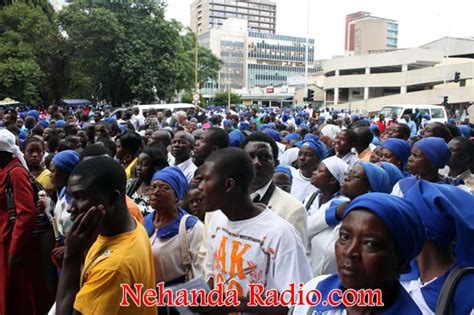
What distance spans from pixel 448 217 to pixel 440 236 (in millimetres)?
104

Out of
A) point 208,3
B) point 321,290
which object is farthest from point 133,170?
point 208,3

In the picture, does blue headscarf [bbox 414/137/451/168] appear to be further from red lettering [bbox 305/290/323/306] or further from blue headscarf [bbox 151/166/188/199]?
red lettering [bbox 305/290/323/306]

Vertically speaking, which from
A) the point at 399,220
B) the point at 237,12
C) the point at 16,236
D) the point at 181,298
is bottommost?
the point at 16,236

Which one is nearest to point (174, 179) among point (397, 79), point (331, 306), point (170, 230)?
point (170, 230)

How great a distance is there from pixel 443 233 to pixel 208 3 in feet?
533

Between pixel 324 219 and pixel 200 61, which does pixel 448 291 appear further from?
pixel 200 61

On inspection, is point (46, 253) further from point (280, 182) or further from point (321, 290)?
point (321, 290)

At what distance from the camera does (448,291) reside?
1925mm

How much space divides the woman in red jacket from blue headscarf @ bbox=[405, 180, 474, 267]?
311cm

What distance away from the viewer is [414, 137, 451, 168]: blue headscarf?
4.19 metres

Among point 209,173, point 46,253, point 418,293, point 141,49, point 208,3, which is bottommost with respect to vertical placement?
point 46,253

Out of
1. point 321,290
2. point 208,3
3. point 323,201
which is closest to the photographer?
point 321,290

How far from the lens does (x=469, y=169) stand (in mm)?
5184

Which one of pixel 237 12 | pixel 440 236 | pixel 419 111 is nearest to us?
pixel 440 236
